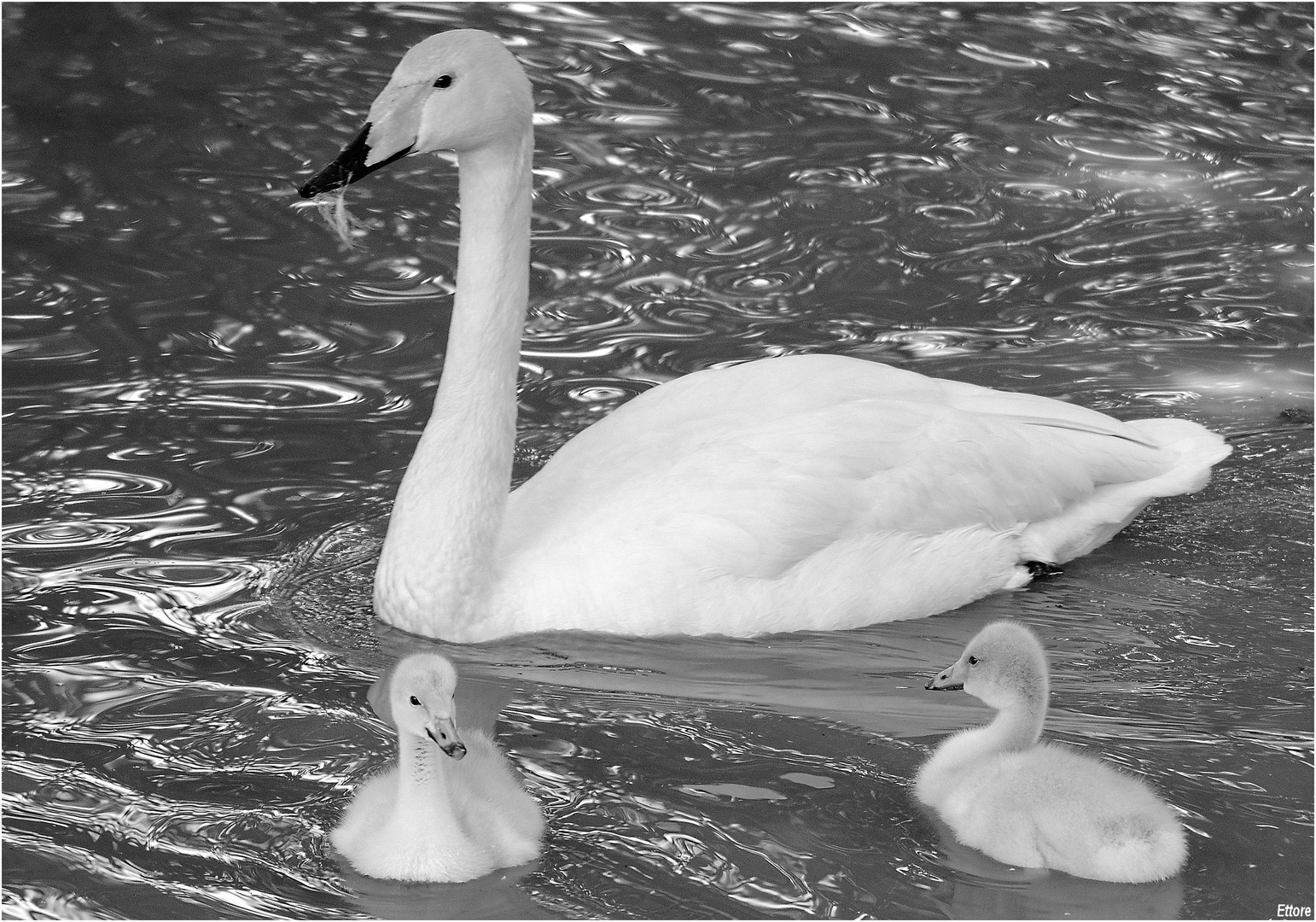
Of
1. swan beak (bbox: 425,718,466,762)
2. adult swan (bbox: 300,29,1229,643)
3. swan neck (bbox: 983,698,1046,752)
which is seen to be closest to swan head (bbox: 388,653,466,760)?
swan beak (bbox: 425,718,466,762)

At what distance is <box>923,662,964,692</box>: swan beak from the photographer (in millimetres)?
5383

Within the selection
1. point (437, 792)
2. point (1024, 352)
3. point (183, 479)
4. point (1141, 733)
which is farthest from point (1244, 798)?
point (183, 479)

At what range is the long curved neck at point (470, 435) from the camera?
6027 mm

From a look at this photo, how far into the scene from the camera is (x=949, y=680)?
5.41m

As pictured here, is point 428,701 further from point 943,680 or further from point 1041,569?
point 1041,569

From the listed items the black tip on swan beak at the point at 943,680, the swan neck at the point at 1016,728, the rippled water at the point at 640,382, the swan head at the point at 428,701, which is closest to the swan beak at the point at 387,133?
the rippled water at the point at 640,382

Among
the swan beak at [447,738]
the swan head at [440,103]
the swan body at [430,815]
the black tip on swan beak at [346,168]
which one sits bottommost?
the swan body at [430,815]

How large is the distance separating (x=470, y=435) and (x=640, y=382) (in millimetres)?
1988

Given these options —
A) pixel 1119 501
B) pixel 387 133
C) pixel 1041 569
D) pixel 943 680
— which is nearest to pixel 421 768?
pixel 943 680

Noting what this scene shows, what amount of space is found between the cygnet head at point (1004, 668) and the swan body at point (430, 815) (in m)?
1.27

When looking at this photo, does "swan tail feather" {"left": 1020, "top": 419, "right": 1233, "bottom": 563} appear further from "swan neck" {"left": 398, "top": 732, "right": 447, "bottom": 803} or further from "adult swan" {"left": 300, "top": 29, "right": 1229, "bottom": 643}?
"swan neck" {"left": 398, "top": 732, "right": 447, "bottom": 803}

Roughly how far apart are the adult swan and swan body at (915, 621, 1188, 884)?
2.75 ft

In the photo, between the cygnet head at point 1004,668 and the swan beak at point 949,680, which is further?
the swan beak at point 949,680

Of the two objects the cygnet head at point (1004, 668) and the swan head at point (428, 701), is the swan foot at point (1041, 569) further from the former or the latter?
the swan head at point (428, 701)
